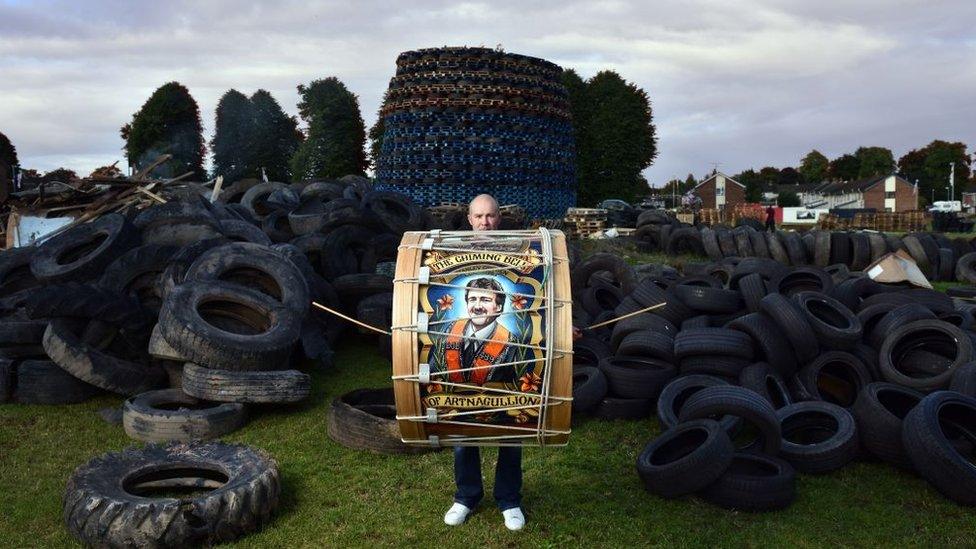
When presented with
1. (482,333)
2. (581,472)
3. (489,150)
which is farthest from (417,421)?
(489,150)

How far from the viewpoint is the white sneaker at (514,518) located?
5.23 metres

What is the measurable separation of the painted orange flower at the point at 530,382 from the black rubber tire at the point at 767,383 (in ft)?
11.1

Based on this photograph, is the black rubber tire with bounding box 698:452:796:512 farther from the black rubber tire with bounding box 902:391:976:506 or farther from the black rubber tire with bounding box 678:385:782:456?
the black rubber tire with bounding box 902:391:976:506

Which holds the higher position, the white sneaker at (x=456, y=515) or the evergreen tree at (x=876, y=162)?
the evergreen tree at (x=876, y=162)

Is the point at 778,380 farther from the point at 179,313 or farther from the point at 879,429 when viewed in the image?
the point at 179,313

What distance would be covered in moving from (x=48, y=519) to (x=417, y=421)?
9.26 ft

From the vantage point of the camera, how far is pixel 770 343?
24.9ft

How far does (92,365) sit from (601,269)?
673 centimetres

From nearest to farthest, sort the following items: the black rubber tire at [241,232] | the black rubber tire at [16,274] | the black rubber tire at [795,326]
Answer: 1. the black rubber tire at [795,326]
2. the black rubber tire at [16,274]
3. the black rubber tire at [241,232]

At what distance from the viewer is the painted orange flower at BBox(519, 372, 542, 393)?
4512 mm

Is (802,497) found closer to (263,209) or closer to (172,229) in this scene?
(172,229)

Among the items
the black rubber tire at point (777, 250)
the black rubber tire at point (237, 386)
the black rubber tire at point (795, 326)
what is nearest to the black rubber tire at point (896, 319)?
the black rubber tire at point (795, 326)

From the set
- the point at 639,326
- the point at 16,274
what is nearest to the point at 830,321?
the point at 639,326

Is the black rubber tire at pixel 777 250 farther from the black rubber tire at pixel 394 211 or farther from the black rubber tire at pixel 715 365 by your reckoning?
the black rubber tire at pixel 715 365
